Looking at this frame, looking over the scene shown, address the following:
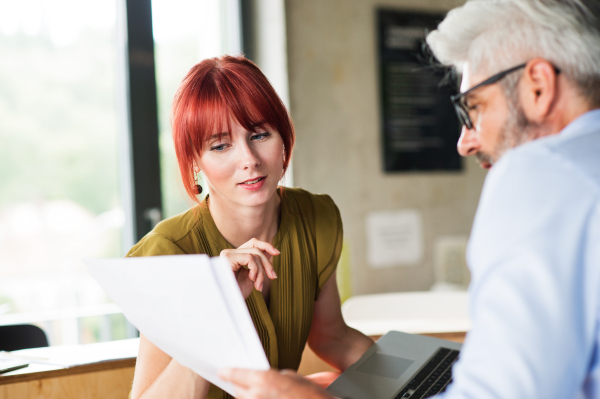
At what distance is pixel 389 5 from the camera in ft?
9.73

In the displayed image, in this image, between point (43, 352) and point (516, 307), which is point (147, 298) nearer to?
point (516, 307)

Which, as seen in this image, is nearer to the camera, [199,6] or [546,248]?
[546,248]

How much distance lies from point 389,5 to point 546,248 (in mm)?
2720

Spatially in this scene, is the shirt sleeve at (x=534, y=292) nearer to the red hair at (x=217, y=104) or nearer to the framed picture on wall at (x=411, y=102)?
the red hair at (x=217, y=104)

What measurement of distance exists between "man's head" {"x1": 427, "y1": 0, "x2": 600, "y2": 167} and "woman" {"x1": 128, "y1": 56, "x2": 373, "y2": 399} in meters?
0.56

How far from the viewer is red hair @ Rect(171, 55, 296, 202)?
1.17 metres

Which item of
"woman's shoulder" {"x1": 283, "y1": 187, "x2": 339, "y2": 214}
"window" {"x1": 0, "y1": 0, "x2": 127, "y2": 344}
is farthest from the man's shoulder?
"window" {"x1": 0, "y1": 0, "x2": 127, "y2": 344}

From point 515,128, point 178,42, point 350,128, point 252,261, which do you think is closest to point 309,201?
point 252,261

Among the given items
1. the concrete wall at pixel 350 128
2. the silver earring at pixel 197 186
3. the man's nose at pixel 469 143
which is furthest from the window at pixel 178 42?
the man's nose at pixel 469 143

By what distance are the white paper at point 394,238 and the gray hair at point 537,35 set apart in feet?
7.23

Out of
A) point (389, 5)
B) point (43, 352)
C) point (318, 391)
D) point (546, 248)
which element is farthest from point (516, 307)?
point (389, 5)

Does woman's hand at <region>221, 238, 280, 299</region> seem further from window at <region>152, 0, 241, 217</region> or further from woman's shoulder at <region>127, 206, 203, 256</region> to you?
window at <region>152, 0, 241, 217</region>

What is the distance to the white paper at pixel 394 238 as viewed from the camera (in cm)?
294

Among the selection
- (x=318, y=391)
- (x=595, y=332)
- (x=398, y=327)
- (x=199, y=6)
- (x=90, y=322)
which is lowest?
(x=90, y=322)
